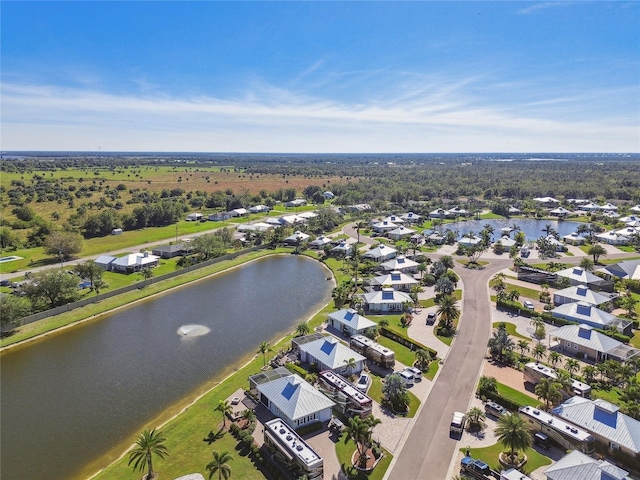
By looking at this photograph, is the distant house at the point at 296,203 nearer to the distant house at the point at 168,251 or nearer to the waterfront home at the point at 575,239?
the distant house at the point at 168,251

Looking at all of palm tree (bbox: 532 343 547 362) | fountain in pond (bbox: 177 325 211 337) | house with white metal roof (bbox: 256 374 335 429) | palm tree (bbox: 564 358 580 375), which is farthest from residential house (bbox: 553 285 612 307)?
fountain in pond (bbox: 177 325 211 337)

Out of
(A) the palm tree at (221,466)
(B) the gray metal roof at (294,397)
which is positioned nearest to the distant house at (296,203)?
(B) the gray metal roof at (294,397)

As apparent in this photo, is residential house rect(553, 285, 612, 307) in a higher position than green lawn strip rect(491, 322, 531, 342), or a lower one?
higher

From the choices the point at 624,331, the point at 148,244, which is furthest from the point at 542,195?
the point at 148,244

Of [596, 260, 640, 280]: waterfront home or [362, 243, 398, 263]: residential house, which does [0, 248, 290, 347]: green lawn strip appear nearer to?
[362, 243, 398, 263]: residential house

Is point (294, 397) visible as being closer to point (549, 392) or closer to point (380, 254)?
point (549, 392)

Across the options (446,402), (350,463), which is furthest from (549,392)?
(350,463)

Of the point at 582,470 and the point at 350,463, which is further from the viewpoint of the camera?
the point at 350,463
